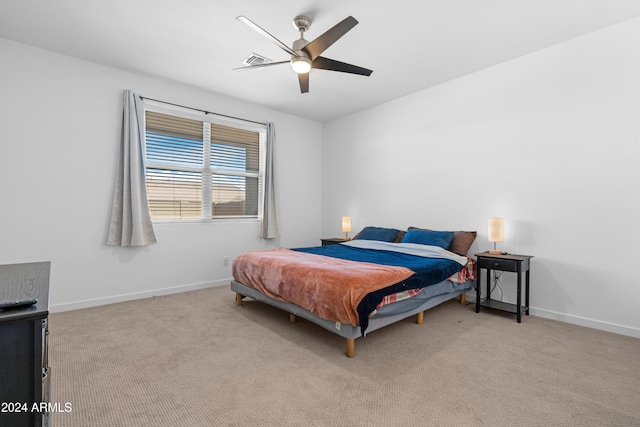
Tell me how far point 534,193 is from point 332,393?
9.75 ft

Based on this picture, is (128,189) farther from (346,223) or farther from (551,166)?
(551,166)

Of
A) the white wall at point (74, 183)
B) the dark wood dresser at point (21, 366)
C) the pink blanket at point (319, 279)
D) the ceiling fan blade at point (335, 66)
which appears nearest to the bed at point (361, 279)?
the pink blanket at point (319, 279)

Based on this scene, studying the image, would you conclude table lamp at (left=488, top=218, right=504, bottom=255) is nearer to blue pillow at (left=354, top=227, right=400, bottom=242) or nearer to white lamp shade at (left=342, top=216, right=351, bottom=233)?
blue pillow at (left=354, top=227, right=400, bottom=242)

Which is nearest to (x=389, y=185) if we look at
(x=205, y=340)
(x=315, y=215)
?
(x=315, y=215)

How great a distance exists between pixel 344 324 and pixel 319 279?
408mm

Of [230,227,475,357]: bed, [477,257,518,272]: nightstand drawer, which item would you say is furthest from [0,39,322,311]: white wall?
[477,257,518,272]: nightstand drawer

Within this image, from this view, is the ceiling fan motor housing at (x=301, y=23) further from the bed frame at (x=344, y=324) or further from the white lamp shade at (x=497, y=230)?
the white lamp shade at (x=497, y=230)

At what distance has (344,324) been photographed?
2295 millimetres

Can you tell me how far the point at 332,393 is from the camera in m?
1.85

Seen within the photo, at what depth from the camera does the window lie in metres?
4.03

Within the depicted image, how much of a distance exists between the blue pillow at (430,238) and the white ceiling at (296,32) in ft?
6.57

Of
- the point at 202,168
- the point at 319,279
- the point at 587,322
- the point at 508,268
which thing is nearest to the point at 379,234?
the point at 508,268

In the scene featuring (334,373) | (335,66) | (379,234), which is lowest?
(334,373)

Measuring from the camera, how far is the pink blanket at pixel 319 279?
226 cm
